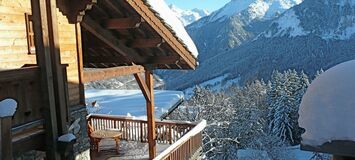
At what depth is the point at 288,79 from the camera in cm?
3712

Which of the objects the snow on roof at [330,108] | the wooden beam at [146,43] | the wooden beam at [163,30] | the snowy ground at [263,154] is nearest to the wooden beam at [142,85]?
the wooden beam at [146,43]

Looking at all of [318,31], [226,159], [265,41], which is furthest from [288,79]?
[318,31]

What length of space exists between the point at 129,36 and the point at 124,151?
380cm

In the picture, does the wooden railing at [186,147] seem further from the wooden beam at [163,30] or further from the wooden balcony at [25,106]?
the wooden balcony at [25,106]

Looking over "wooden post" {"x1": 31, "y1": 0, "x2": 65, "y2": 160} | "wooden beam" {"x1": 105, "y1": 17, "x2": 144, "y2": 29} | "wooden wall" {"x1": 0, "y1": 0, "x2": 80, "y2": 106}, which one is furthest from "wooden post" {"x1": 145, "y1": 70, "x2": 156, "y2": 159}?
"wooden post" {"x1": 31, "y1": 0, "x2": 65, "y2": 160}

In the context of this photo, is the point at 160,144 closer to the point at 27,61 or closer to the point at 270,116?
the point at 27,61

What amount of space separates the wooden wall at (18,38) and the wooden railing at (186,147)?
2659mm

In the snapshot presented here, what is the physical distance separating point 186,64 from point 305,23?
6416 inches

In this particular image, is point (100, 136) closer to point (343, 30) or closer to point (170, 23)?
point (170, 23)

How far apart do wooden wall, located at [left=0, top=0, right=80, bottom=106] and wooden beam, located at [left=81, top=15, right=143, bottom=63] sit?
2.56 feet

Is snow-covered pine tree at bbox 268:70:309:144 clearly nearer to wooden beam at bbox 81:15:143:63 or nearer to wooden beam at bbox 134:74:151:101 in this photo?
wooden beam at bbox 134:74:151:101

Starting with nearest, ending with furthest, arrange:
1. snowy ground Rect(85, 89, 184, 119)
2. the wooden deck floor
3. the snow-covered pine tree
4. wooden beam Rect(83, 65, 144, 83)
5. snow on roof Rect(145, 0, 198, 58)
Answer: snow on roof Rect(145, 0, 198, 58) → wooden beam Rect(83, 65, 144, 83) → the wooden deck floor → snowy ground Rect(85, 89, 184, 119) → the snow-covered pine tree

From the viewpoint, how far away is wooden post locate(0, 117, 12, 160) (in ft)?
10.4

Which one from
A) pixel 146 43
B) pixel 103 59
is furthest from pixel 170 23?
pixel 103 59
